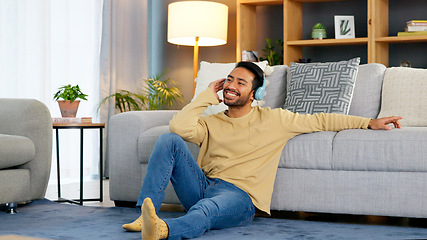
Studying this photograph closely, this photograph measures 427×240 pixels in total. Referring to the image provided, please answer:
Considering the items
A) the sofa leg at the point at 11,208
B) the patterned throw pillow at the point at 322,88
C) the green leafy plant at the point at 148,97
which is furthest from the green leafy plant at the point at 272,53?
the sofa leg at the point at 11,208

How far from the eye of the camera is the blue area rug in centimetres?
236

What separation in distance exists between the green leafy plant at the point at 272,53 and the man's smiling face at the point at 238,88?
2.35 metres

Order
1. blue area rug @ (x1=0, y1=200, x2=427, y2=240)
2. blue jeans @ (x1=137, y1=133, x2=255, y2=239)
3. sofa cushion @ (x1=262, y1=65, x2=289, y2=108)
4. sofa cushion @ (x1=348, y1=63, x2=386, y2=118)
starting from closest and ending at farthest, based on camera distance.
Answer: blue jeans @ (x1=137, y1=133, x2=255, y2=239), blue area rug @ (x1=0, y1=200, x2=427, y2=240), sofa cushion @ (x1=348, y1=63, x2=386, y2=118), sofa cushion @ (x1=262, y1=65, x2=289, y2=108)

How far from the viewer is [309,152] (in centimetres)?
270

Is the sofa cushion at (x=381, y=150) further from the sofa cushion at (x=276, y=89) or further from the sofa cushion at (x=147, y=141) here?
the sofa cushion at (x=147, y=141)

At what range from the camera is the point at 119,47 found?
5.04 meters

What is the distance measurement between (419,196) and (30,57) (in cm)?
299

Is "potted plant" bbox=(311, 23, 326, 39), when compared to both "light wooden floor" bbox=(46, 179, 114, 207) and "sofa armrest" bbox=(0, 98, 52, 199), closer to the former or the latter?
"light wooden floor" bbox=(46, 179, 114, 207)

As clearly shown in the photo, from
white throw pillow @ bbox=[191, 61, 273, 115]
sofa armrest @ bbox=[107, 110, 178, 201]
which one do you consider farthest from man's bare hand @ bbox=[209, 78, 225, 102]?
white throw pillow @ bbox=[191, 61, 273, 115]

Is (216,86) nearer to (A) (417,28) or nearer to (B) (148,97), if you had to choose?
(A) (417,28)

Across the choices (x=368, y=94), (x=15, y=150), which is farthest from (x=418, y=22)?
(x=15, y=150)

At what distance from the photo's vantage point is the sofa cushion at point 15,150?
2.89 metres

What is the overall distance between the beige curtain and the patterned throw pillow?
6.67 feet

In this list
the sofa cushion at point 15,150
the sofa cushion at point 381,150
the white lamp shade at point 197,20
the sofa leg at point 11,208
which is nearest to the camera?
the sofa cushion at point 381,150
